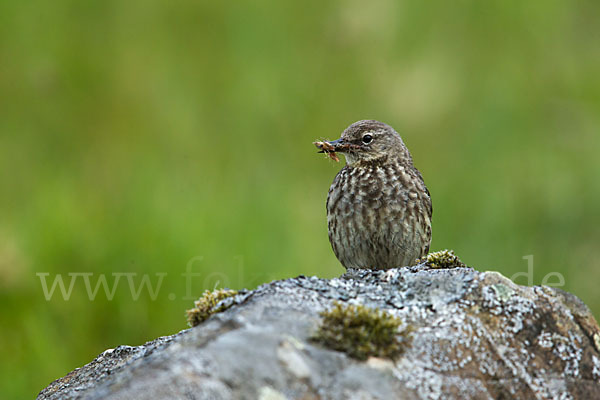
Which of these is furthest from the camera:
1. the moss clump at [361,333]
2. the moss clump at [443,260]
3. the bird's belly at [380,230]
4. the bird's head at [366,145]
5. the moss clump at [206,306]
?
the bird's head at [366,145]

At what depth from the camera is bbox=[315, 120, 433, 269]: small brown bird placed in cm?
664

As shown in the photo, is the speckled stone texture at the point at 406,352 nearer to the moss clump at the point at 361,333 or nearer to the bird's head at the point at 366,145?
the moss clump at the point at 361,333

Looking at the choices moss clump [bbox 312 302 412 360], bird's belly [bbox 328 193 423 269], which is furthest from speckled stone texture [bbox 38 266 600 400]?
bird's belly [bbox 328 193 423 269]

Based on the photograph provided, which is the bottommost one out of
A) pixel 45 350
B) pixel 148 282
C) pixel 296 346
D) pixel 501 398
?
pixel 45 350

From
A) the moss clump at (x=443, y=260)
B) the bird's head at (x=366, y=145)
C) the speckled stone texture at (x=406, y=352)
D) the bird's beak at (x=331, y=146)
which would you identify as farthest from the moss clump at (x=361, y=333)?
the bird's head at (x=366, y=145)

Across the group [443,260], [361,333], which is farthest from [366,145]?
[361,333]

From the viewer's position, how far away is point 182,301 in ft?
26.0

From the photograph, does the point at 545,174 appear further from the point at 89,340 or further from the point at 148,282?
the point at 89,340

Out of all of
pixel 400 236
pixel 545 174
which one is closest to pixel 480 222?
pixel 545 174

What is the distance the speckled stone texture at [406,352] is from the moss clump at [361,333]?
48 millimetres

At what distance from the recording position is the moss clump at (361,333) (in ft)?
11.3

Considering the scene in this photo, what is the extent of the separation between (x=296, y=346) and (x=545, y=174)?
739cm

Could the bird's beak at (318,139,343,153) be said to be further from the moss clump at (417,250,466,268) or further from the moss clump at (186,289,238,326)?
the moss clump at (186,289,238,326)

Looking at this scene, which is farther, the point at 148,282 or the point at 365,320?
the point at 148,282
